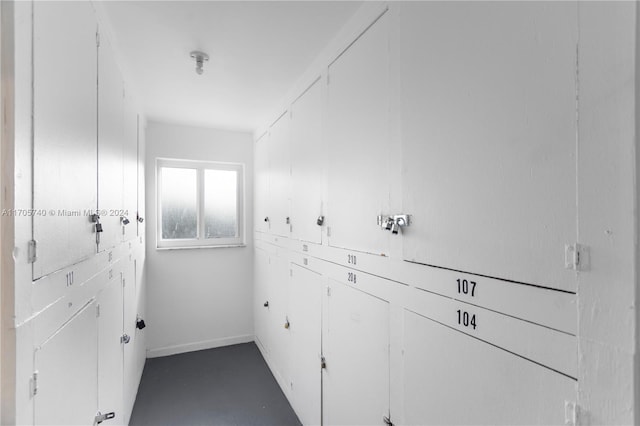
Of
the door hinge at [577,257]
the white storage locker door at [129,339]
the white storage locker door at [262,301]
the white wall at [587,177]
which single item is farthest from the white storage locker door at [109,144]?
the door hinge at [577,257]

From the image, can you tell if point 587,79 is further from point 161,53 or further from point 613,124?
point 161,53

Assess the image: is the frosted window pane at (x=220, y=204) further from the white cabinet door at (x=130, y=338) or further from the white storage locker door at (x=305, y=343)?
the white storage locker door at (x=305, y=343)

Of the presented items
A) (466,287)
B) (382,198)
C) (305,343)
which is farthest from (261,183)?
(466,287)

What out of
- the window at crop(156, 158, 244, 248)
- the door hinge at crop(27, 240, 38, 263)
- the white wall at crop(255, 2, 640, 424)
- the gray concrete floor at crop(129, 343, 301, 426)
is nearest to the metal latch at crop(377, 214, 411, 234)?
the white wall at crop(255, 2, 640, 424)

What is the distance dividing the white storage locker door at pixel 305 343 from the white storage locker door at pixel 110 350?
119 centimetres

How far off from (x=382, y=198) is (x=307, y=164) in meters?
0.93

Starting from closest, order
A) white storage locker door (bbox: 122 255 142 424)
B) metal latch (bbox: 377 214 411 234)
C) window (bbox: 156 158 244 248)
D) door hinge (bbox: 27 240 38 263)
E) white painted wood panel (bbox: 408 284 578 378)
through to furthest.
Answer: white painted wood panel (bbox: 408 284 578 378), door hinge (bbox: 27 240 38 263), metal latch (bbox: 377 214 411 234), white storage locker door (bbox: 122 255 142 424), window (bbox: 156 158 244 248)

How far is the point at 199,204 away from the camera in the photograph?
3756 millimetres

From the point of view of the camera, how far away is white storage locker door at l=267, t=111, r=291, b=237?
2.65 m

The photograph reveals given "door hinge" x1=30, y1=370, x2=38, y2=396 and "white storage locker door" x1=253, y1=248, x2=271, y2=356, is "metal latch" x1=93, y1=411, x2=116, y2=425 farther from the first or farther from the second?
"white storage locker door" x1=253, y1=248, x2=271, y2=356

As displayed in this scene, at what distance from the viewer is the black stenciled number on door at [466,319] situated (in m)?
0.97

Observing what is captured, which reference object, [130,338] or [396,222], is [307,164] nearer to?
[396,222]

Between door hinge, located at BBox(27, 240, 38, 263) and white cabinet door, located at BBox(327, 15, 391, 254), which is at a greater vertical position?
white cabinet door, located at BBox(327, 15, 391, 254)

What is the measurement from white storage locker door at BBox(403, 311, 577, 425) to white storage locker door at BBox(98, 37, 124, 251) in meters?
1.64
